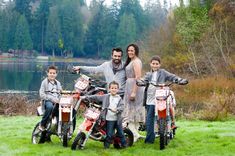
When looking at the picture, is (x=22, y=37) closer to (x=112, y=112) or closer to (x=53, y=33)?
(x=53, y=33)

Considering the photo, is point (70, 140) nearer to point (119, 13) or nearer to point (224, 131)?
point (224, 131)

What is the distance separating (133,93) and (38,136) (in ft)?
5.61

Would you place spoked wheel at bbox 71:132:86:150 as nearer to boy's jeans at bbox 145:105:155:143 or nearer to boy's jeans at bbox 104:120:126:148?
boy's jeans at bbox 104:120:126:148

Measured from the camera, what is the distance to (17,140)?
805 cm

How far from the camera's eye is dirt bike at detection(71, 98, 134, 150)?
7.11 meters

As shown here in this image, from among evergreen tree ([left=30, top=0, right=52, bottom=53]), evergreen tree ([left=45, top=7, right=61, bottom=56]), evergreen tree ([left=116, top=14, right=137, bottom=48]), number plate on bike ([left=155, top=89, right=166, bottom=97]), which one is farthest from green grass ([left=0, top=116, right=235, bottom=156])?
evergreen tree ([left=30, top=0, right=52, bottom=53])

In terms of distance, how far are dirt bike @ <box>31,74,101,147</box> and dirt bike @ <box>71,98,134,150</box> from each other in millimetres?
236

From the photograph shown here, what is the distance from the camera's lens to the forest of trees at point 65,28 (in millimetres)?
88188

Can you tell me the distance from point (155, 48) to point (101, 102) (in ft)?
97.6

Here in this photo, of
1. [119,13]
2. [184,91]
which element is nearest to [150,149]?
[184,91]

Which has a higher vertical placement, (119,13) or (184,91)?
(119,13)

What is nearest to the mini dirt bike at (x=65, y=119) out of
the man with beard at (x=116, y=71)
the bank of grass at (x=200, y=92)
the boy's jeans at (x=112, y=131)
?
the man with beard at (x=116, y=71)

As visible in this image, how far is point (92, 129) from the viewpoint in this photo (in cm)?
720

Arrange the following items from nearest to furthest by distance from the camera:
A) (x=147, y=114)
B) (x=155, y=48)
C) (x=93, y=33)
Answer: (x=147, y=114) → (x=155, y=48) → (x=93, y=33)
